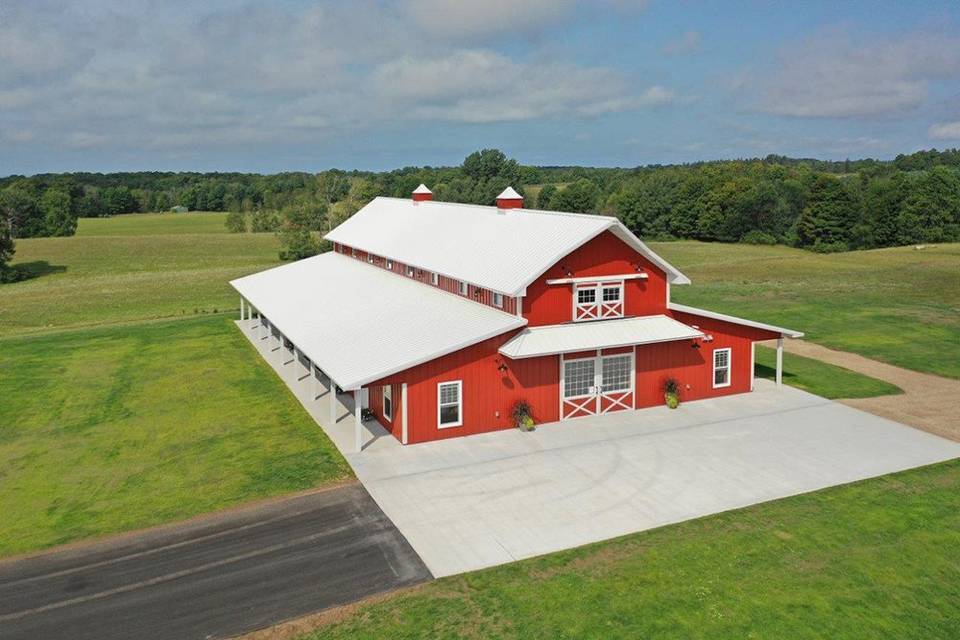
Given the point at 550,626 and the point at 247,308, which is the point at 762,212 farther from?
the point at 550,626

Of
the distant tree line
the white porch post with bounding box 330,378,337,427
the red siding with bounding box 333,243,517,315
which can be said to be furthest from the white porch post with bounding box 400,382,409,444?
the distant tree line

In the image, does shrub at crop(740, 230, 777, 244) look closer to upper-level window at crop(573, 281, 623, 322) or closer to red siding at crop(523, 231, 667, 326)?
red siding at crop(523, 231, 667, 326)

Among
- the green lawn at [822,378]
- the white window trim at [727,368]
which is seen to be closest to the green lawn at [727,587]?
the white window trim at [727,368]

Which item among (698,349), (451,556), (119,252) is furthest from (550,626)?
(119,252)

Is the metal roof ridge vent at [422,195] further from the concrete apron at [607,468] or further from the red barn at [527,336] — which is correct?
the concrete apron at [607,468]

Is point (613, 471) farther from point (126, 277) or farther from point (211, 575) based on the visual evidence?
point (126, 277)
